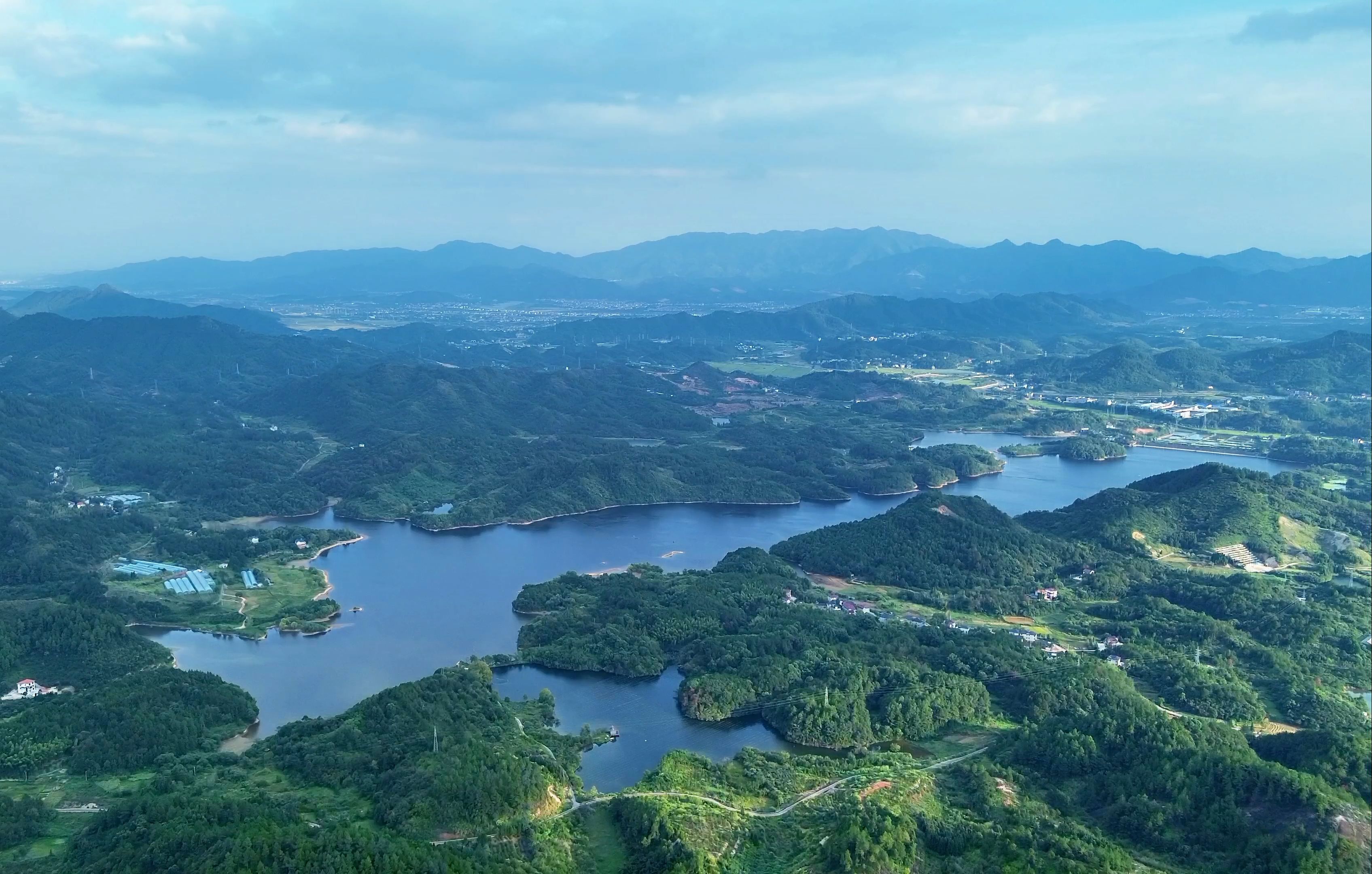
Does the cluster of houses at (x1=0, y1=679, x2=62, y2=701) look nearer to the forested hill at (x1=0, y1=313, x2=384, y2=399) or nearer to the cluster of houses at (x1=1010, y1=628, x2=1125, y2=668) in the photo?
the cluster of houses at (x1=1010, y1=628, x2=1125, y2=668)

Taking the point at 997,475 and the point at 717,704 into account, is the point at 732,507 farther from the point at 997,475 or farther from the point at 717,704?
the point at 717,704

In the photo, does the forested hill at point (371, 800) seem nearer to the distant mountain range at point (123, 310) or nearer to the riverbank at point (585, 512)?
the riverbank at point (585, 512)

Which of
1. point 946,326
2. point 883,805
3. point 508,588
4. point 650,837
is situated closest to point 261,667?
point 508,588

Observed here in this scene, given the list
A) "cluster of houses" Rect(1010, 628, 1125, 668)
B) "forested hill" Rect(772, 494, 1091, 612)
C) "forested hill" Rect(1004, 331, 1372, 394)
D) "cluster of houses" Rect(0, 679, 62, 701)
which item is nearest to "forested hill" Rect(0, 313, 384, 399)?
"cluster of houses" Rect(0, 679, 62, 701)

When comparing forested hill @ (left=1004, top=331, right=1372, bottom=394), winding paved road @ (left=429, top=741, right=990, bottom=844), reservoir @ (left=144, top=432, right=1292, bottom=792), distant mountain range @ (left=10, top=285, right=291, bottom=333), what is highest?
distant mountain range @ (left=10, top=285, right=291, bottom=333)

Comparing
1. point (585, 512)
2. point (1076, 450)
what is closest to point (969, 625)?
point (585, 512)

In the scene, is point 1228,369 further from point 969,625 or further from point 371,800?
point 371,800
